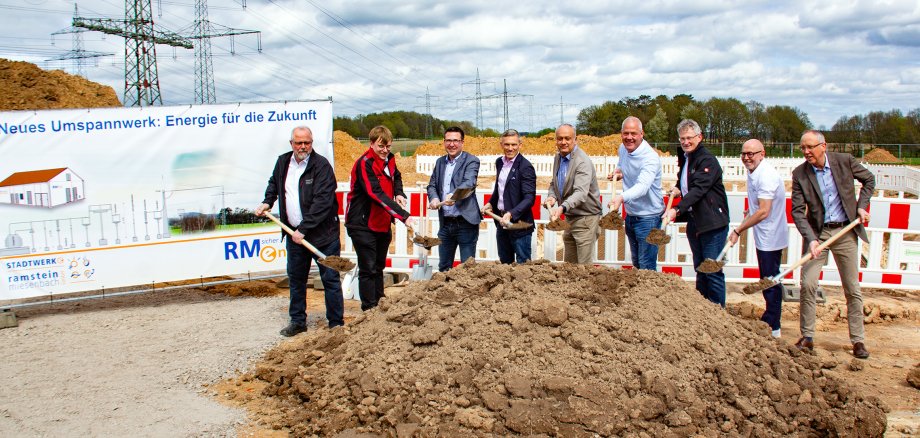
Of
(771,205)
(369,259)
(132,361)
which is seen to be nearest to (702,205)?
(771,205)

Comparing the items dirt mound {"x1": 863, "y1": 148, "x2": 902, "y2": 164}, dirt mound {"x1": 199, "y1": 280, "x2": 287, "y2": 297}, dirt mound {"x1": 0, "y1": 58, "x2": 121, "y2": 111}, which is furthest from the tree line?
dirt mound {"x1": 199, "y1": 280, "x2": 287, "y2": 297}

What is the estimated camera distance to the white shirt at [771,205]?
6430 mm

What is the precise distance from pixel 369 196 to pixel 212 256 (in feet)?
9.00

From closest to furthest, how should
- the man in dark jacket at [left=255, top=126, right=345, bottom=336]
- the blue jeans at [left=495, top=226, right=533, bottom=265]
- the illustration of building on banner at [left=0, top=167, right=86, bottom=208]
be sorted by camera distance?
1. the man in dark jacket at [left=255, top=126, right=345, bottom=336]
2. the blue jeans at [left=495, top=226, right=533, bottom=265]
3. the illustration of building on banner at [left=0, top=167, right=86, bottom=208]

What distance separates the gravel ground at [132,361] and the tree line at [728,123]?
108ft

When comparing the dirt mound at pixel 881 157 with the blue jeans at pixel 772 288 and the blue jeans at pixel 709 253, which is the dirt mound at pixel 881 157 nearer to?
the blue jeans at pixel 772 288

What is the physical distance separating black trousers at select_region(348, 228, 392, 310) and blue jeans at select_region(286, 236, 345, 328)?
217 mm

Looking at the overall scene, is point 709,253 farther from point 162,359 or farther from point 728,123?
point 728,123

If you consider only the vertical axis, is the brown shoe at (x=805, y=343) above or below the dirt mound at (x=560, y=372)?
below

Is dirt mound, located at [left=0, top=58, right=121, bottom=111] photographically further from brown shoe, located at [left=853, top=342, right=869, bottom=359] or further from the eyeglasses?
brown shoe, located at [left=853, top=342, right=869, bottom=359]

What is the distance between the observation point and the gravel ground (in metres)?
5.16

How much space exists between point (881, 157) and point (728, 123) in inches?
500

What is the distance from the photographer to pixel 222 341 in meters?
7.03

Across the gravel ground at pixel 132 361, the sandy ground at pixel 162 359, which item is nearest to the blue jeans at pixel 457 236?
the sandy ground at pixel 162 359
